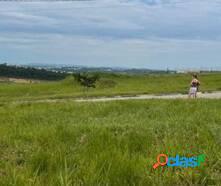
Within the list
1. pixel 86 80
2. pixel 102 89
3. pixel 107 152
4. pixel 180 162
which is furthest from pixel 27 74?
pixel 180 162

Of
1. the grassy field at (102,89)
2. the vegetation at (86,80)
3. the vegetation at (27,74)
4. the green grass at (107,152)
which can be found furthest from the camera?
the vegetation at (27,74)

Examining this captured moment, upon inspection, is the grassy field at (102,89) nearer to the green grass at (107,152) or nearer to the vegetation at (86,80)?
the vegetation at (86,80)

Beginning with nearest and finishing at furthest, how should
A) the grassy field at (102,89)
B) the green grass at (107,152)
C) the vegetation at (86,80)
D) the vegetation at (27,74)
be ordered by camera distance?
the green grass at (107,152)
the grassy field at (102,89)
the vegetation at (86,80)
the vegetation at (27,74)

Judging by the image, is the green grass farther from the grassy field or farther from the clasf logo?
the grassy field

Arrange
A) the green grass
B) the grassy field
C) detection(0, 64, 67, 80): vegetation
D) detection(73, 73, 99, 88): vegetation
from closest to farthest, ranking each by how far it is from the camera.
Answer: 1. the green grass
2. the grassy field
3. detection(73, 73, 99, 88): vegetation
4. detection(0, 64, 67, 80): vegetation

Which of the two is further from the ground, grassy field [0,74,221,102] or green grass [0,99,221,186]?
green grass [0,99,221,186]

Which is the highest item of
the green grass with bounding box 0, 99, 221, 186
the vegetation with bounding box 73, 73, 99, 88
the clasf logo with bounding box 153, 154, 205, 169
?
the clasf logo with bounding box 153, 154, 205, 169

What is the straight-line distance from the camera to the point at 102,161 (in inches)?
146

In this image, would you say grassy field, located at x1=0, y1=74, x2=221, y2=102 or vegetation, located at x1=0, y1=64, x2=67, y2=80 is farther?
vegetation, located at x1=0, y1=64, x2=67, y2=80

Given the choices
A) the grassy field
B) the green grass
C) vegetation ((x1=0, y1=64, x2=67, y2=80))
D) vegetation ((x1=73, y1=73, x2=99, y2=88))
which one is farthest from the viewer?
vegetation ((x1=0, y1=64, x2=67, y2=80))

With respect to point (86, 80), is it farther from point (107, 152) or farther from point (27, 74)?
Result: point (27, 74)

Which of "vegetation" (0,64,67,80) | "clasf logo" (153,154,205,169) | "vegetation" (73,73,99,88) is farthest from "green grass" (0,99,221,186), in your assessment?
"vegetation" (0,64,67,80)

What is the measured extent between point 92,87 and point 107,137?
3019 centimetres

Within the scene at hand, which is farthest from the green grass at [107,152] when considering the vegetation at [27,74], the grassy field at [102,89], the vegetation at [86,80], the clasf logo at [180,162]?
the vegetation at [27,74]
